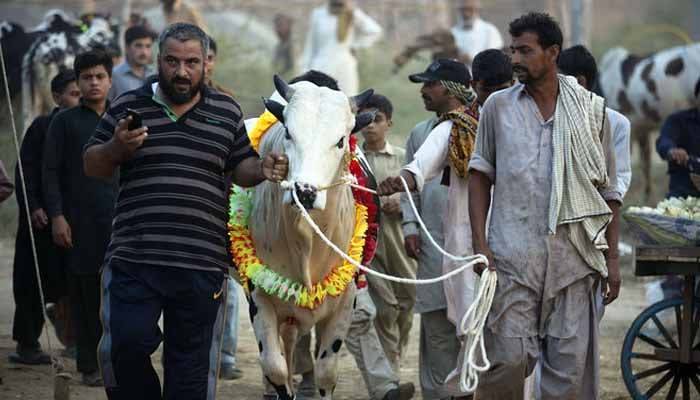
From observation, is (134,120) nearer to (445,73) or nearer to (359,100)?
(359,100)

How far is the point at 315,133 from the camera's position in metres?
6.29

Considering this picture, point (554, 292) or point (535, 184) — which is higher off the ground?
point (535, 184)

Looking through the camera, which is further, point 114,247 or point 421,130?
point 421,130

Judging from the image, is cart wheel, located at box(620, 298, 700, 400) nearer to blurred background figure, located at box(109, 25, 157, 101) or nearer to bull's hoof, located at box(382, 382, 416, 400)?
bull's hoof, located at box(382, 382, 416, 400)

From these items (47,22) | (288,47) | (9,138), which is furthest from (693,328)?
(288,47)

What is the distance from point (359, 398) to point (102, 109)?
260 centimetres

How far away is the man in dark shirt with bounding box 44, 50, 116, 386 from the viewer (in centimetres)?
829

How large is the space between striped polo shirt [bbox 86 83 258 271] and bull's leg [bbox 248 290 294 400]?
A: 1231 mm

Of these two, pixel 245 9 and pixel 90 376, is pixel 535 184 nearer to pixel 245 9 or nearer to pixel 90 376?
pixel 90 376

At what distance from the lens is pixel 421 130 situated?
7930 mm

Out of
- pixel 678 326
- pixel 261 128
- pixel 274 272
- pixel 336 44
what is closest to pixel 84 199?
pixel 261 128

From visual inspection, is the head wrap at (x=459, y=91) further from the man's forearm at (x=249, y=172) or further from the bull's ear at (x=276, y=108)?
the man's forearm at (x=249, y=172)

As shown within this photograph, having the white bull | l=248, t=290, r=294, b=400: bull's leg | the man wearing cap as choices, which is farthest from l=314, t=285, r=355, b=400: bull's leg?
the man wearing cap

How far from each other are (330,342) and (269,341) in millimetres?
442
